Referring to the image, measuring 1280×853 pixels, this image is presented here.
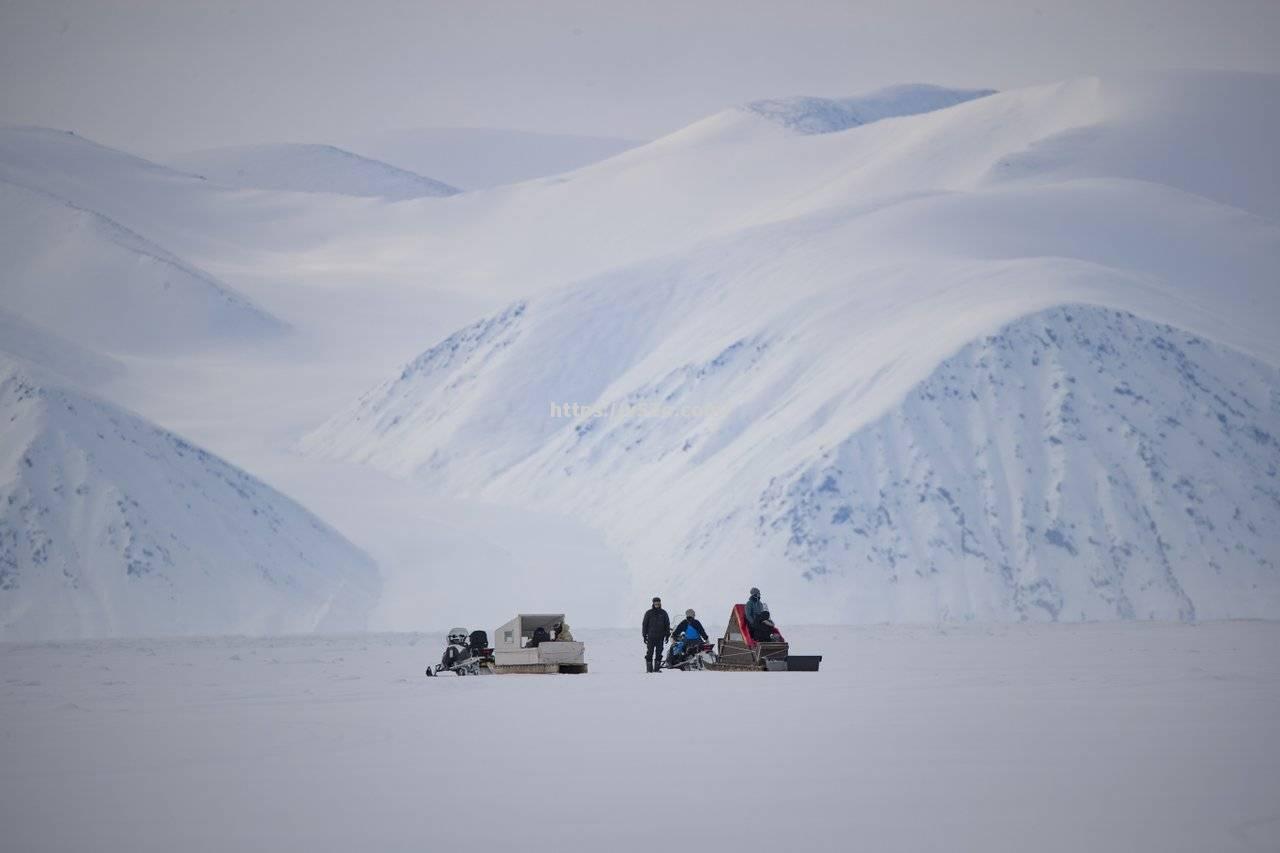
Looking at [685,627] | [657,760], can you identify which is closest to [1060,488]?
[685,627]

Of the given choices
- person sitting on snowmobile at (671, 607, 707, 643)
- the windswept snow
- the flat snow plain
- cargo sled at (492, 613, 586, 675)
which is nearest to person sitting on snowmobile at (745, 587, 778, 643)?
the flat snow plain

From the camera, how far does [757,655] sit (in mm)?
34750

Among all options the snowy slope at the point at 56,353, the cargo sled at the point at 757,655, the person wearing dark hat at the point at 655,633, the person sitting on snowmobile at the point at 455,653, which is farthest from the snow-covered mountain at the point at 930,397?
the person sitting on snowmobile at the point at 455,653

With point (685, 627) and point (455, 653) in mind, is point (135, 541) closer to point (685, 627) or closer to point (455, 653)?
point (455, 653)

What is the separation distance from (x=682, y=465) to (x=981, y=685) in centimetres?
5701

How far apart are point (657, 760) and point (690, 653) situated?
1732 cm

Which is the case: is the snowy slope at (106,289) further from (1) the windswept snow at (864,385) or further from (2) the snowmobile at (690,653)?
(2) the snowmobile at (690,653)

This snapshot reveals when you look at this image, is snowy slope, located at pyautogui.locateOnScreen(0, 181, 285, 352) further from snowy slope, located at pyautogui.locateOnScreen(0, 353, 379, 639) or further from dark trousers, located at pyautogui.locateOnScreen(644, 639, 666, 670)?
dark trousers, located at pyautogui.locateOnScreen(644, 639, 666, 670)

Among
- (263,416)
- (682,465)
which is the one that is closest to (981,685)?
(682,465)

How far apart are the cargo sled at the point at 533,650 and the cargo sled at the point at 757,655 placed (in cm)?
322

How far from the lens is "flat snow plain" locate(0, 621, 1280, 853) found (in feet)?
48.6

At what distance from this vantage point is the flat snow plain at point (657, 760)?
14.8 metres

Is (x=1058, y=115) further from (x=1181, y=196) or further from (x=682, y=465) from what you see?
(x=682, y=465)

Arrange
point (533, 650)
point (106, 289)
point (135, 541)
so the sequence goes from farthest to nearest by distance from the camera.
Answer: point (106, 289)
point (135, 541)
point (533, 650)
